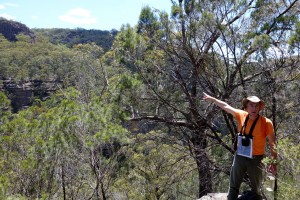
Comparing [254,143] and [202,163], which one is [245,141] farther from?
[202,163]

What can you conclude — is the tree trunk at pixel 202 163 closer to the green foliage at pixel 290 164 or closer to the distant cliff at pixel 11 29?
the green foliage at pixel 290 164

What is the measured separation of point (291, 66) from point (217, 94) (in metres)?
1.47

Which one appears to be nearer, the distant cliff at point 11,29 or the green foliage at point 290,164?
the green foliage at point 290,164

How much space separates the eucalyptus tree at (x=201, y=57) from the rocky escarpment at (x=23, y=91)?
46024mm

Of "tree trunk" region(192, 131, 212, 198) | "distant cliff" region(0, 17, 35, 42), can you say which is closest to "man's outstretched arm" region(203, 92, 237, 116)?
"tree trunk" region(192, 131, 212, 198)

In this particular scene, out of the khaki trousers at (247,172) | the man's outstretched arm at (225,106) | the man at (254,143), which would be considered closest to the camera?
the man at (254,143)

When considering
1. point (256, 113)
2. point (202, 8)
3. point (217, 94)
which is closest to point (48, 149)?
point (217, 94)

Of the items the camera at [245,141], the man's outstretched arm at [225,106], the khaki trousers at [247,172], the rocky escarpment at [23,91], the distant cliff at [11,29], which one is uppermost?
the distant cliff at [11,29]

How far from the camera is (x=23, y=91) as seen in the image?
5125 cm

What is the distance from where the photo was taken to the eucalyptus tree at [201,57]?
5043 mm

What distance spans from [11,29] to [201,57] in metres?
100

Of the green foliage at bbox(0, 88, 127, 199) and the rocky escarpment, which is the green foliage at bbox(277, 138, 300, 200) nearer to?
the green foliage at bbox(0, 88, 127, 199)

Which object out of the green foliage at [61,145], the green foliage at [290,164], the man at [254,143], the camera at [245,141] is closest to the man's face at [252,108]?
the man at [254,143]

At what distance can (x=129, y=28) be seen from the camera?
245 inches
